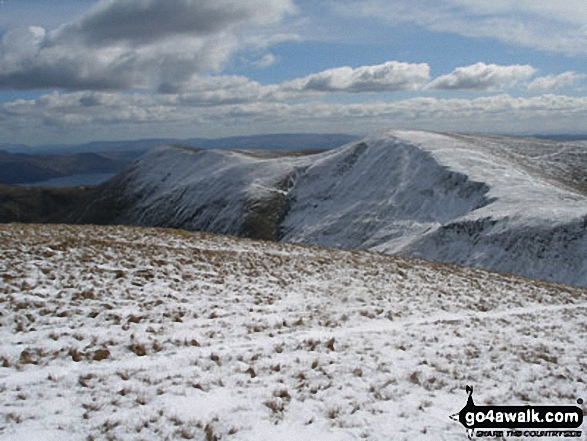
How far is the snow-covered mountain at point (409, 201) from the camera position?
46.2 meters

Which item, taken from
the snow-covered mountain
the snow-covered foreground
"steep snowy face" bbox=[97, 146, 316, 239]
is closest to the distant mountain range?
the snow-covered mountain

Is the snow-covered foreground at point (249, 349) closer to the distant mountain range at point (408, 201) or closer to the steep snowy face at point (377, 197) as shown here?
the distant mountain range at point (408, 201)

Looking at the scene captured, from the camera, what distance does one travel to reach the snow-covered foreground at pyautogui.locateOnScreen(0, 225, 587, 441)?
→ 301 inches

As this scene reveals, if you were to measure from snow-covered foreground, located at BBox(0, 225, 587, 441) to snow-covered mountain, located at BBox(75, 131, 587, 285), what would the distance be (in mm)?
27091

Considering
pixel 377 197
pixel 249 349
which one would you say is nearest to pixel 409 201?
pixel 377 197

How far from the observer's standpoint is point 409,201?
7262 centimetres

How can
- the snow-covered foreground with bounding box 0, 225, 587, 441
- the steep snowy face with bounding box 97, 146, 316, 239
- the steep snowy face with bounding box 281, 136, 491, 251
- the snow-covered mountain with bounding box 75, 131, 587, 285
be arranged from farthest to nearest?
the steep snowy face with bounding box 97, 146, 316, 239, the steep snowy face with bounding box 281, 136, 491, 251, the snow-covered mountain with bounding box 75, 131, 587, 285, the snow-covered foreground with bounding box 0, 225, 587, 441

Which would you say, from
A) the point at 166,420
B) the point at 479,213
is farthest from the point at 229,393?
the point at 479,213

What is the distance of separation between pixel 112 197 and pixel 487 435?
16078cm

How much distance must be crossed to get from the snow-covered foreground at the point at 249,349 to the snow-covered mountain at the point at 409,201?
1067 inches

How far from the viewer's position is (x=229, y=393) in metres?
8.63

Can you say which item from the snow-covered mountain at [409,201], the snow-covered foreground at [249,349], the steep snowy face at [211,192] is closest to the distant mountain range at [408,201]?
the snow-covered mountain at [409,201]

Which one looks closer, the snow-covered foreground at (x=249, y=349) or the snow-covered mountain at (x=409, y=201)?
the snow-covered foreground at (x=249, y=349)

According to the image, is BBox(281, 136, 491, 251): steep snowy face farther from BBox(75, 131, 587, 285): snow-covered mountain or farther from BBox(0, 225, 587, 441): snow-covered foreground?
BBox(0, 225, 587, 441): snow-covered foreground
